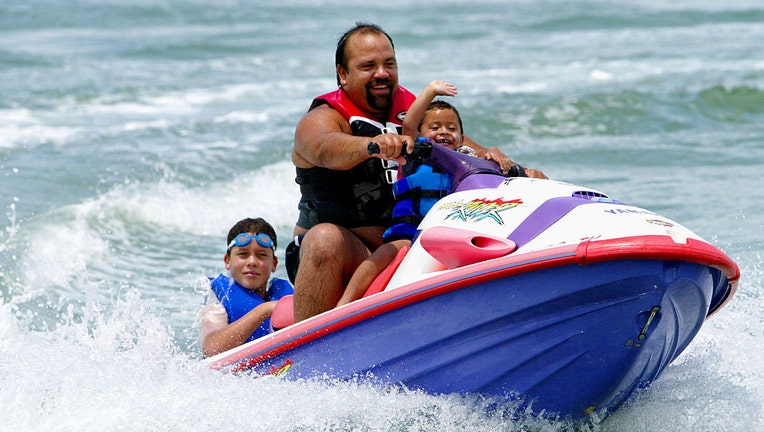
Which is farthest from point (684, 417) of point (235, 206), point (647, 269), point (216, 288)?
point (235, 206)

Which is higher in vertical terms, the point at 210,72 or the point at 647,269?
the point at 647,269

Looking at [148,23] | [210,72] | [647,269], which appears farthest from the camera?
[148,23]

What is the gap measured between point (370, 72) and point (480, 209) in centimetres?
97

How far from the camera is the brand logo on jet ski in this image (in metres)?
4.34

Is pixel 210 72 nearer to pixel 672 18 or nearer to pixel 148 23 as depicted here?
pixel 148 23

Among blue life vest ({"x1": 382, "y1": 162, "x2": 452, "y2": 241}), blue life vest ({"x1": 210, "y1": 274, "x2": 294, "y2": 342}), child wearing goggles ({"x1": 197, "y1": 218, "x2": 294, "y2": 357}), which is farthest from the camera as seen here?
blue life vest ({"x1": 210, "y1": 274, "x2": 294, "y2": 342})

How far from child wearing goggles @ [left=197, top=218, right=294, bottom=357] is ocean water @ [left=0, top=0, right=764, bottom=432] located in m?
0.24

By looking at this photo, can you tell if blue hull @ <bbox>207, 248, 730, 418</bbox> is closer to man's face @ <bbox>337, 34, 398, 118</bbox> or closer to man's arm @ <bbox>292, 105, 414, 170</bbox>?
man's arm @ <bbox>292, 105, 414, 170</bbox>

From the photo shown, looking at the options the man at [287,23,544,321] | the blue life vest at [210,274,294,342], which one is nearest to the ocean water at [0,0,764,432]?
the blue life vest at [210,274,294,342]

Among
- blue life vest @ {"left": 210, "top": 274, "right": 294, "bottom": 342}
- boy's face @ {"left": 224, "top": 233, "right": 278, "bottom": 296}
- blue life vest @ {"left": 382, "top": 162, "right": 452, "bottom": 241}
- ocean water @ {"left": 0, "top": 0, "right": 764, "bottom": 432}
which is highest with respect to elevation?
blue life vest @ {"left": 382, "top": 162, "right": 452, "bottom": 241}

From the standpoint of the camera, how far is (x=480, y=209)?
441 centimetres

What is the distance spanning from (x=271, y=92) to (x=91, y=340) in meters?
12.5

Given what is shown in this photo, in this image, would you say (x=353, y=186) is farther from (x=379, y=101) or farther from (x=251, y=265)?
(x=251, y=265)

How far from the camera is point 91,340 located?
5.88 meters
